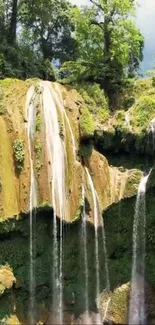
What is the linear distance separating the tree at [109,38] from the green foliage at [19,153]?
808 centimetres

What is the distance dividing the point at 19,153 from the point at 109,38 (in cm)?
1062

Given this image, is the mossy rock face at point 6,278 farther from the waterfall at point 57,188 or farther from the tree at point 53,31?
the tree at point 53,31

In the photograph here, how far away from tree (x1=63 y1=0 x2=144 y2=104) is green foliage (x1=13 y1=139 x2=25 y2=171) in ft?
26.5

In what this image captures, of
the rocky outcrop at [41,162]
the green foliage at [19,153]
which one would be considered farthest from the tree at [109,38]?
the green foliage at [19,153]

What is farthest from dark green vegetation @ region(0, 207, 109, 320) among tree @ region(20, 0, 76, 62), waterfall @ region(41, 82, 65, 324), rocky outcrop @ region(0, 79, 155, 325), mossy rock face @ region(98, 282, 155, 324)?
tree @ region(20, 0, 76, 62)

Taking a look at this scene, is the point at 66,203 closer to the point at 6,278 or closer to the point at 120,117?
the point at 6,278

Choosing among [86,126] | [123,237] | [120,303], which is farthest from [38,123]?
[120,303]

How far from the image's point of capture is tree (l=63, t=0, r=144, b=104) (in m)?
26.7

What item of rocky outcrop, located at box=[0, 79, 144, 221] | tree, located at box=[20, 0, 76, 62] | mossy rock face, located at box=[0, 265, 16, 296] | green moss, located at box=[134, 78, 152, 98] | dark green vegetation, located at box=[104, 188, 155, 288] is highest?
tree, located at box=[20, 0, 76, 62]

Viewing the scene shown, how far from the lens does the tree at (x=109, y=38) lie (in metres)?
26.7

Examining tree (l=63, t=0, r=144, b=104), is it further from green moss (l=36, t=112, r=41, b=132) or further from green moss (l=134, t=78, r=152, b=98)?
green moss (l=36, t=112, r=41, b=132)

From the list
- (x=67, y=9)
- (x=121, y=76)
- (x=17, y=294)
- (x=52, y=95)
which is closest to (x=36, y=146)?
(x=52, y=95)

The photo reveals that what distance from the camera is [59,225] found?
1978cm

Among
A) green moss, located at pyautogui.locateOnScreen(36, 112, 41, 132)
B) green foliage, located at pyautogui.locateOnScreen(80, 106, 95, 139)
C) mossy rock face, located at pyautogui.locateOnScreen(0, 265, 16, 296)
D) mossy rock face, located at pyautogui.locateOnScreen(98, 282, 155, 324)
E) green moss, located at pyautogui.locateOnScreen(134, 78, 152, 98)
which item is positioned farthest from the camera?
green moss, located at pyautogui.locateOnScreen(134, 78, 152, 98)
